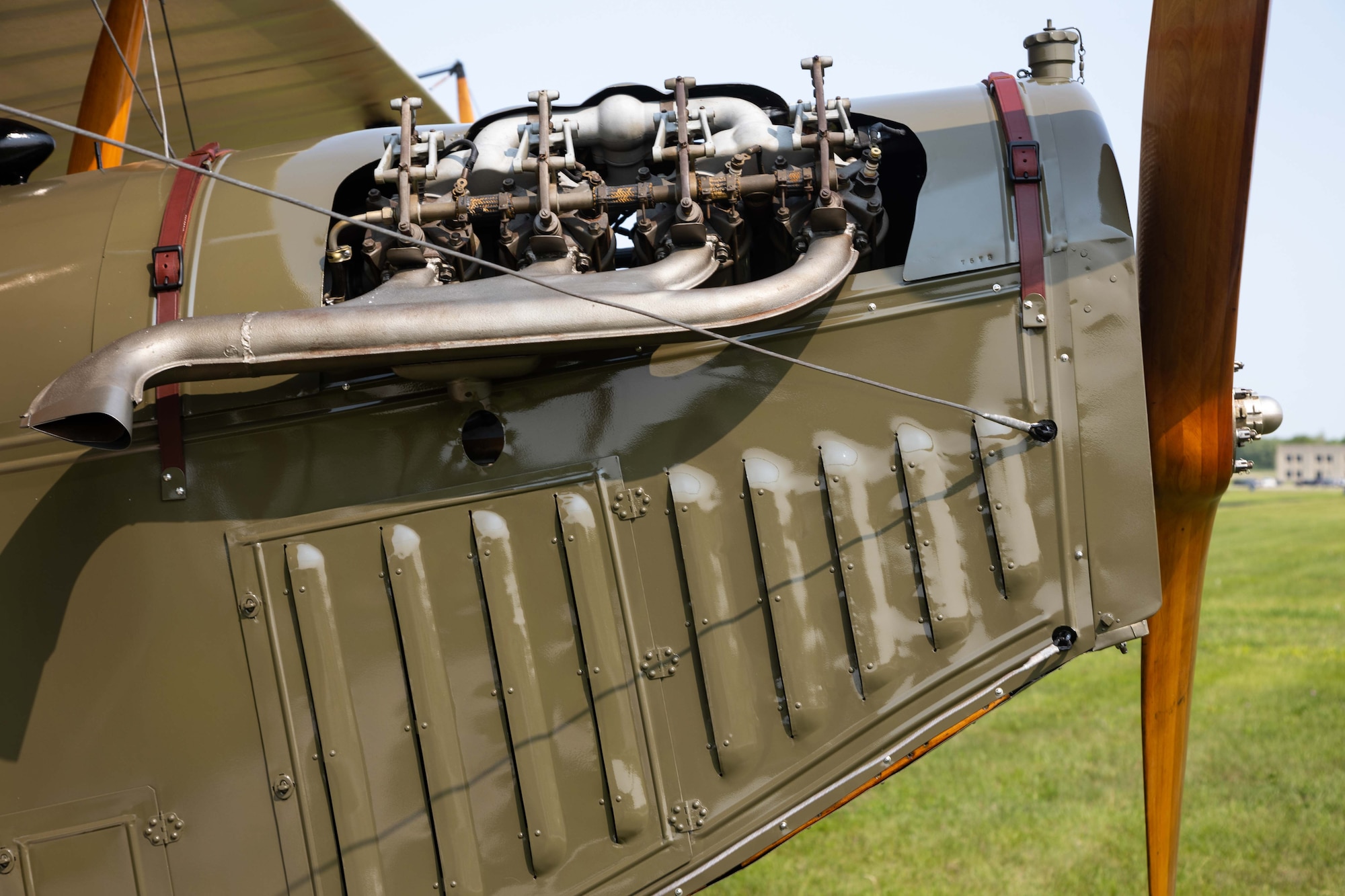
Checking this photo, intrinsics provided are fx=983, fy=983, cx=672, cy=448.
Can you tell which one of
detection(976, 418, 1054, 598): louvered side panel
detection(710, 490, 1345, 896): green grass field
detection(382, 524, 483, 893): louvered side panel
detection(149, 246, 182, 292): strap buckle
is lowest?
detection(710, 490, 1345, 896): green grass field

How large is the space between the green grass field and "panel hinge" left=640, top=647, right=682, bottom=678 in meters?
5.24

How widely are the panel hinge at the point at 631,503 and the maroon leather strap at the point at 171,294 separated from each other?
1513 mm

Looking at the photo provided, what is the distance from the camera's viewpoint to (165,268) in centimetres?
360

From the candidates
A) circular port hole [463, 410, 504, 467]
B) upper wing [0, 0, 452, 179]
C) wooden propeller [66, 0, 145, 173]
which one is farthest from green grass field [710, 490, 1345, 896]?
upper wing [0, 0, 452, 179]

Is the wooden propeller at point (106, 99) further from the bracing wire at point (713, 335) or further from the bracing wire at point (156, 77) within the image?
the bracing wire at point (713, 335)

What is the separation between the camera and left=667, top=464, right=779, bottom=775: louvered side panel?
337 cm

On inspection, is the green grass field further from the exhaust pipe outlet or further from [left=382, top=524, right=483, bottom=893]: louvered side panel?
the exhaust pipe outlet

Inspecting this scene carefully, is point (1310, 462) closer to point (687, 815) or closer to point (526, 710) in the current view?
point (687, 815)

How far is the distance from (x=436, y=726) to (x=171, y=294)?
1831 millimetres

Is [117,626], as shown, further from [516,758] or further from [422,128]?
[422,128]

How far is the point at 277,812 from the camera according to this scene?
3383 mm

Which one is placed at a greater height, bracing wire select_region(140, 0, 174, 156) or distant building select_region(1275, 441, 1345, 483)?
bracing wire select_region(140, 0, 174, 156)

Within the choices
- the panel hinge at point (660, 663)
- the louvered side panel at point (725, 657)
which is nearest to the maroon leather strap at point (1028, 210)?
the louvered side panel at point (725, 657)

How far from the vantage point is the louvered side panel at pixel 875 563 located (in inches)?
133
